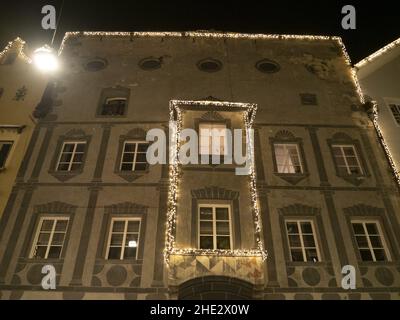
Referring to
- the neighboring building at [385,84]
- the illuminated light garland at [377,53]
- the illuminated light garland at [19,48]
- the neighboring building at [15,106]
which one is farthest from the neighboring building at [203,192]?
the illuminated light garland at [19,48]

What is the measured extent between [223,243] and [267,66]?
10.3m

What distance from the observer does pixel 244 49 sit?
2139cm

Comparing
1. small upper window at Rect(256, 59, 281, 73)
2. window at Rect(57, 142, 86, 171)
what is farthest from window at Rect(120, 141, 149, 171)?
small upper window at Rect(256, 59, 281, 73)

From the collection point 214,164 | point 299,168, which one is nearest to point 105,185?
point 214,164

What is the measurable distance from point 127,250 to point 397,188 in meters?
10.7

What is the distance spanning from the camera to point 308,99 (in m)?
19.1

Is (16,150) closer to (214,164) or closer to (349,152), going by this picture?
(214,164)

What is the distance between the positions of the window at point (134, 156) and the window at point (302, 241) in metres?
6.19

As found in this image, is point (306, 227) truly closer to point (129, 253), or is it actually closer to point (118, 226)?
point (129, 253)

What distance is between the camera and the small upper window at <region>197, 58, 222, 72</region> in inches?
802

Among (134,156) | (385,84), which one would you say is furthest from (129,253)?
(385,84)

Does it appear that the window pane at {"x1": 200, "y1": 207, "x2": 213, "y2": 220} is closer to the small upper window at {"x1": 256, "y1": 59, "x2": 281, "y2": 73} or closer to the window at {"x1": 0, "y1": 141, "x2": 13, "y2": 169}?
the window at {"x1": 0, "y1": 141, "x2": 13, "y2": 169}

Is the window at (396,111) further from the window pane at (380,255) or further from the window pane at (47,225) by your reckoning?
the window pane at (47,225)

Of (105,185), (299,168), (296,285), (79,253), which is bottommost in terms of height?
(296,285)
